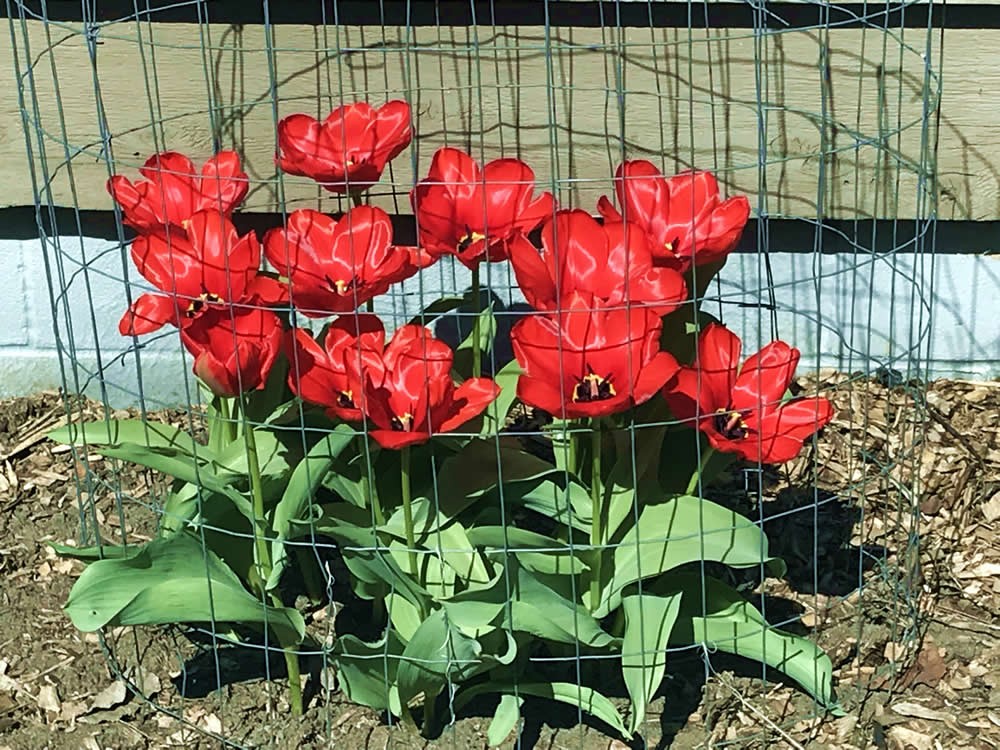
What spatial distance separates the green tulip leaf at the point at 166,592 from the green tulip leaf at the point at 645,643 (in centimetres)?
47

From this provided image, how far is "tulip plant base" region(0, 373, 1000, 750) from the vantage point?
2.15m

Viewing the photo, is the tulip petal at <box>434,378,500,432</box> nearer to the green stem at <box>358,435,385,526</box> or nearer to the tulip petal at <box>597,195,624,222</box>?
the green stem at <box>358,435,385,526</box>

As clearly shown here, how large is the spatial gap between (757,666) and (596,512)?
496mm

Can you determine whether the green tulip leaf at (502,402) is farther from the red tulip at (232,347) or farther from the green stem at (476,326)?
the red tulip at (232,347)

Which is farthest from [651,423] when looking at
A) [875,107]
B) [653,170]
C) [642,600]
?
[875,107]

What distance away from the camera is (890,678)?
224cm

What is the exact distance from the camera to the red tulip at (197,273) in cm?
203

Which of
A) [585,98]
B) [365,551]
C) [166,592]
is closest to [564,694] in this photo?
[365,551]

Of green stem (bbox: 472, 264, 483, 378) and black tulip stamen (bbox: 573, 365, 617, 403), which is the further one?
green stem (bbox: 472, 264, 483, 378)

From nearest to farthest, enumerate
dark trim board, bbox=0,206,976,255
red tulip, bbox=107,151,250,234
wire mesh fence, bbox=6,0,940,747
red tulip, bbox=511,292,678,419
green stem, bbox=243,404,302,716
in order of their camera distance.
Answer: red tulip, bbox=511,292,678,419 → wire mesh fence, bbox=6,0,940,747 → green stem, bbox=243,404,302,716 → red tulip, bbox=107,151,250,234 → dark trim board, bbox=0,206,976,255

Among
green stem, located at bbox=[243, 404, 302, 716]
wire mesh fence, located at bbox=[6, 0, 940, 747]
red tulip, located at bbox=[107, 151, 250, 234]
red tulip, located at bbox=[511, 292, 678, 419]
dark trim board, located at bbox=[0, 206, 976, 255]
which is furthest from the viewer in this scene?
dark trim board, located at bbox=[0, 206, 976, 255]

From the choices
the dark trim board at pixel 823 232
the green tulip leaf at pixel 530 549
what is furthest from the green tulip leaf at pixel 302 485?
the dark trim board at pixel 823 232

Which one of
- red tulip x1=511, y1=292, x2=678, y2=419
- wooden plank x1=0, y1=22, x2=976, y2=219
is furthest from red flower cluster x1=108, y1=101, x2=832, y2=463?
wooden plank x1=0, y1=22, x2=976, y2=219

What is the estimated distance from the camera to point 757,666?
2.27 meters
